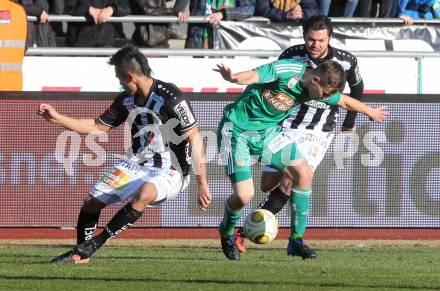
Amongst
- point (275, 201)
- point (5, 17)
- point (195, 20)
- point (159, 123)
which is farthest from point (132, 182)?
point (195, 20)

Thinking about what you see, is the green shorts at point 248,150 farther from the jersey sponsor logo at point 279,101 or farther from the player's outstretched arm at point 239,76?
the player's outstretched arm at point 239,76

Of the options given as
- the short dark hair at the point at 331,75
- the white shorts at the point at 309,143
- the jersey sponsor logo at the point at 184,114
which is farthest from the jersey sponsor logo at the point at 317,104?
the jersey sponsor logo at the point at 184,114

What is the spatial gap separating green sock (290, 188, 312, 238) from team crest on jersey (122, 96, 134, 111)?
1.80 metres

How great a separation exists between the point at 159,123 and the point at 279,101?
1.22 m

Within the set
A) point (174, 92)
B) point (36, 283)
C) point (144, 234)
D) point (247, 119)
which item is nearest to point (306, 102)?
point (247, 119)

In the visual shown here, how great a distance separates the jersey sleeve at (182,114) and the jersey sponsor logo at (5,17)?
14.1 ft

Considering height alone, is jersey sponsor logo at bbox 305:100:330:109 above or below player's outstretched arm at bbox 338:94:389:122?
below

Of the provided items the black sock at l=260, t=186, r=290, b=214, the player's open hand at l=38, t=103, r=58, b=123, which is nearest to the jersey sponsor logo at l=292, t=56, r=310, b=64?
the black sock at l=260, t=186, r=290, b=214

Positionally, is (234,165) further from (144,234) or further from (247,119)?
(144,234)

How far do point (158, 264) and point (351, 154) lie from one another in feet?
12.7

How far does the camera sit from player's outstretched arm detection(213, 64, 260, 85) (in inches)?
367

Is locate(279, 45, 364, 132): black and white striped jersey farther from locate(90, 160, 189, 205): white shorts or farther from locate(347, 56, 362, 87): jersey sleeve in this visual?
locate(90, 160, 189, 205): white shorts

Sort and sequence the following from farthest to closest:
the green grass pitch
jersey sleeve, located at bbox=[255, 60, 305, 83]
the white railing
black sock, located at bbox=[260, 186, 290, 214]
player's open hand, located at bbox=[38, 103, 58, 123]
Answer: the white railing, black sock, located at bbox=[260, 186, 290, 214], jersey sleeve, located at bbox=[255, 60, 305, 83], player's open hand, located at bbox=[38, 103, 58, 123], the green grass pitch

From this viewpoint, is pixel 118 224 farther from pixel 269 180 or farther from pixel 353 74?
pixel 353 74
